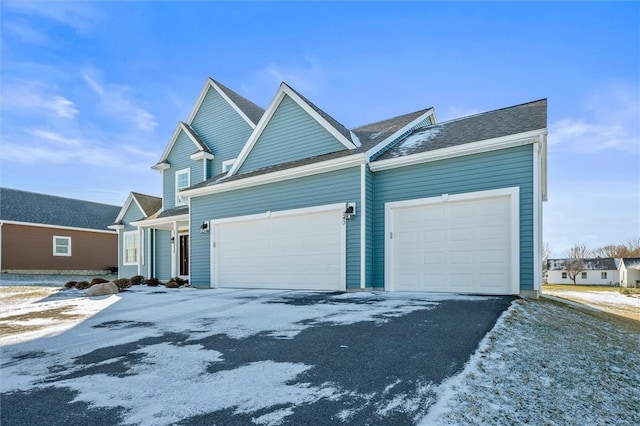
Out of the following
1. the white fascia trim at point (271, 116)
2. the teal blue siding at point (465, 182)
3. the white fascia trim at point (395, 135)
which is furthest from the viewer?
the white fascia trim at point (271, 116)

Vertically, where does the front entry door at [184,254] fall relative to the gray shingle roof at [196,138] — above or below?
below

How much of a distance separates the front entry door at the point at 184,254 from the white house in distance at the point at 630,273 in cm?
5552

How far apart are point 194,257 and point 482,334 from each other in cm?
1024

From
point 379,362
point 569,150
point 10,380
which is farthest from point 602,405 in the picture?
point 569,150

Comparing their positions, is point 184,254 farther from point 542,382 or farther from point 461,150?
point 542,382

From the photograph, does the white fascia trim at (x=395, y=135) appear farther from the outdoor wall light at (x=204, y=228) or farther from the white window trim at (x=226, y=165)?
the white window trim at (x=226, y=165)

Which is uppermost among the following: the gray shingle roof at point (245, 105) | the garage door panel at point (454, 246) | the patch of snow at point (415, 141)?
the gray shingle roof at point (245, 105)

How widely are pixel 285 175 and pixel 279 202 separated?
2.71ft

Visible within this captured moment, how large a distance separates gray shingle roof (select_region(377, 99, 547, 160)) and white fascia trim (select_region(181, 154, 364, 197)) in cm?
94

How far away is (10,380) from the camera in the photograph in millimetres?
2988

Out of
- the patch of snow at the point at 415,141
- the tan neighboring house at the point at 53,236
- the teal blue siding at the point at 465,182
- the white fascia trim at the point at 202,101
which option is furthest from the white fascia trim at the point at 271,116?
the tan neighboring house at the point at 53,236

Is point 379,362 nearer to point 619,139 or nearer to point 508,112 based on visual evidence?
point 508,112

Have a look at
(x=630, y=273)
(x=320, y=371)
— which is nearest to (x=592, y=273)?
(x=630, y=273)

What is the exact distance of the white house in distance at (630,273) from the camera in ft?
148
